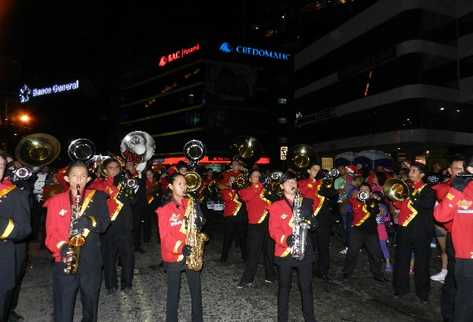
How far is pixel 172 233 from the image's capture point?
4398 mm

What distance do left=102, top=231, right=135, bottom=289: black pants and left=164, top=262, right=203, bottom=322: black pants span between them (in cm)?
196

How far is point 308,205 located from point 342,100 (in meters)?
36.5

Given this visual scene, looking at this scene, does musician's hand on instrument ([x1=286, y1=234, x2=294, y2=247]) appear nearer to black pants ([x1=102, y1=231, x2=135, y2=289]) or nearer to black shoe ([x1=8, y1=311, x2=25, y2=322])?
black pants ([x1=102, y1=231, x2=135, y2=289])

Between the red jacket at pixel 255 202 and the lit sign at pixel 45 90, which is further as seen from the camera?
the lit sign at pixel 45 90

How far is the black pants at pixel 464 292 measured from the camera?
379 centimetres

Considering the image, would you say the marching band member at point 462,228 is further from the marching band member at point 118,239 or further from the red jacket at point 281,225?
the marching band member at point 118,239

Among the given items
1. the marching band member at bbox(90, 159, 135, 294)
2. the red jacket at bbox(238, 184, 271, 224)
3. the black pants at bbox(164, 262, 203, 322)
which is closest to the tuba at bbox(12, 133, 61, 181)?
the marching band member at bbox(90, 159, 135, 294)

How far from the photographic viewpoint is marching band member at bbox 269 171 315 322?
462 centimetres

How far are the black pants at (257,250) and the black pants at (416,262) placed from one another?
2.01 metres

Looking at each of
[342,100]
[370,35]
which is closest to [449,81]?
[370,35]

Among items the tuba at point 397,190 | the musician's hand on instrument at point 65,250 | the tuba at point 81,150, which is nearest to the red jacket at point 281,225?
the musician's hand on instrument at point 65,250

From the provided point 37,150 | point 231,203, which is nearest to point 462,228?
point 231,203

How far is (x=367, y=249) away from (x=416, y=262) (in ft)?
3.54

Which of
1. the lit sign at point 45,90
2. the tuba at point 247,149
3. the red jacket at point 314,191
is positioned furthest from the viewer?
the lit sign at point 45,90
